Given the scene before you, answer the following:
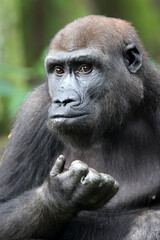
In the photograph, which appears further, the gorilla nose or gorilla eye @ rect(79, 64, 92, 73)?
gorilla eye @ rect(79, 64, 92, 73)

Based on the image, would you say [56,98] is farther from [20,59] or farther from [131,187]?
[20,59]

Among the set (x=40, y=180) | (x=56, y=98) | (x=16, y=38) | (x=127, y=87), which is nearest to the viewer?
(x=56, y=98)

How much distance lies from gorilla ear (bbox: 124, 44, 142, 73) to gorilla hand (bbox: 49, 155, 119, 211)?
142 centimetres

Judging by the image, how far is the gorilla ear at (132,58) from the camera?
686 cm

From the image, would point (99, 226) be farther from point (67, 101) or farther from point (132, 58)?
point (132, 58)

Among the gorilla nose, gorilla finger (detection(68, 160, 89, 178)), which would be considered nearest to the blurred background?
the gorilla nose

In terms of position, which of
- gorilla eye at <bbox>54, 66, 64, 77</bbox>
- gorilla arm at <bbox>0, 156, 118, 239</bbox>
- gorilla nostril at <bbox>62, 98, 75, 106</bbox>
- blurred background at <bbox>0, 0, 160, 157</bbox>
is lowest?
blurred background at <bbox>0, 0, 160, 157</bbox>

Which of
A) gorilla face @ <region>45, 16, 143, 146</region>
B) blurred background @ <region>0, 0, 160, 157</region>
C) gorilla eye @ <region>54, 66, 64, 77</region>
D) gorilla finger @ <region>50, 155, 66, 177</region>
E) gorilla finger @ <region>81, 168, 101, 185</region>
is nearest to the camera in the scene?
gorilla finger @ <region>81, 168, 101, 185</region>

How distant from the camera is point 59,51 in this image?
22.2ft

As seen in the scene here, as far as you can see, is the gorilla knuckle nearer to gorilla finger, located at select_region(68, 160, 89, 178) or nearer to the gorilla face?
gorilla finger, located at select_region(68, 160, 89, 178)

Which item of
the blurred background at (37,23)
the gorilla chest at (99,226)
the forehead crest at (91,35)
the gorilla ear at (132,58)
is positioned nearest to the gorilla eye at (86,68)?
the forehead crest at (91,35)

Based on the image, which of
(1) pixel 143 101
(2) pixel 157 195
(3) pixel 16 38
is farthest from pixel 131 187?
(3) pixel 16 38

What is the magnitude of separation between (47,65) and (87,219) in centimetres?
175

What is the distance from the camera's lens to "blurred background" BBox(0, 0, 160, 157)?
13.4 m
